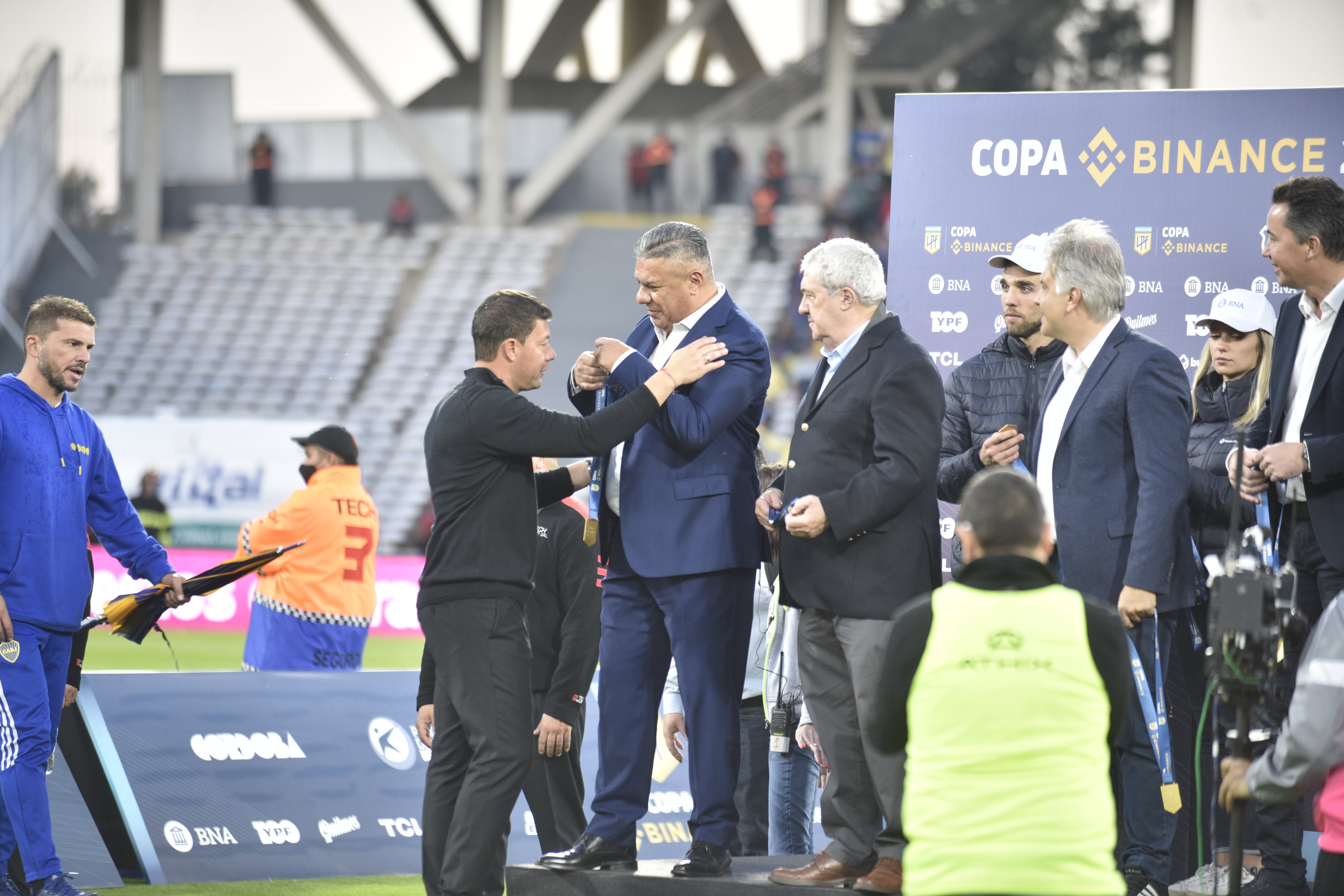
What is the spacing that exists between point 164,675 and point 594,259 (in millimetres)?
21886

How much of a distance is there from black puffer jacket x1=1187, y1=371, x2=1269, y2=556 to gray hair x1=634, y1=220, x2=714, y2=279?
6.50 ft

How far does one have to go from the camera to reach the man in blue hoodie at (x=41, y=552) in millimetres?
5234

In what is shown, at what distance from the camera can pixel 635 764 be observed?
4.68 m

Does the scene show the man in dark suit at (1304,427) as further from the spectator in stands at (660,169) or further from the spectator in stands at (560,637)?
the spectator in stands at (660,169)

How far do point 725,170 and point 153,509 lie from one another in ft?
46.6

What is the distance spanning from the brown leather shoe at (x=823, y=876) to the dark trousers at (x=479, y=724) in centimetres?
93

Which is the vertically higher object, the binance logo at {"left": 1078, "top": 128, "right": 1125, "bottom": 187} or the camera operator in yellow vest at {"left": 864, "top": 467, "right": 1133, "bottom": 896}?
the binance logo at {"left": 1078, "top": 128, "right": 1125, "bottom": 187}

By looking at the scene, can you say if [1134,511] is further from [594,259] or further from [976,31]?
[976,31]

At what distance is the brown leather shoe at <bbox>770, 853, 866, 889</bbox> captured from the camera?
429 cm

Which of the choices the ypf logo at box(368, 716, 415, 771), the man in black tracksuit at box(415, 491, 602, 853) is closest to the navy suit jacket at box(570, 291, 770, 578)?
the man in black tracksuit at box(415, 491, 602, 853)

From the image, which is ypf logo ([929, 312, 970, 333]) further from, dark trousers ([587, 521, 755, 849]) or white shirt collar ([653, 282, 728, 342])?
dark trousers ([587, 521, 755, 849])

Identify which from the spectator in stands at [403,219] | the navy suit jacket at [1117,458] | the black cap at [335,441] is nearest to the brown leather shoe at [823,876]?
the navy suit jacket at [1117,458]

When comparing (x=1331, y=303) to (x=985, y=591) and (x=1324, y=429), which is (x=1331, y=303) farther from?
(x=985, y=591)

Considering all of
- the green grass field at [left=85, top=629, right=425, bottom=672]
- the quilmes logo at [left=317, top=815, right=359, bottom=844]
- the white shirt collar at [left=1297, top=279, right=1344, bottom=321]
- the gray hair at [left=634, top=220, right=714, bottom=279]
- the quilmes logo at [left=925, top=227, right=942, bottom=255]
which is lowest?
the green grass field at [left=85, top=629, right=425, bottom=672]
